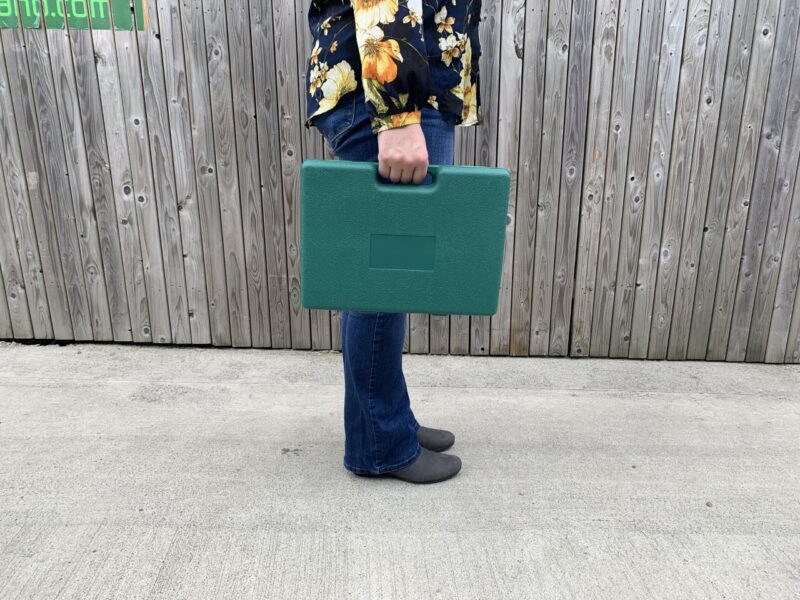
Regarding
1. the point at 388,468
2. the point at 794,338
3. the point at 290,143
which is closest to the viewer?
the point at 388,468

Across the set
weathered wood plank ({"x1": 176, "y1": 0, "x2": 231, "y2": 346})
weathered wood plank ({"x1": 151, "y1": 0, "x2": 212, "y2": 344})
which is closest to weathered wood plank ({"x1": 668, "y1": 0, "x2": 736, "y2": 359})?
weathered wood plank ({"x1": 176, "y1": 0, "x2": 231, "y2": 346})

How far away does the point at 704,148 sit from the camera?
2.47m

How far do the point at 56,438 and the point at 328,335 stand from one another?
46.9 inches

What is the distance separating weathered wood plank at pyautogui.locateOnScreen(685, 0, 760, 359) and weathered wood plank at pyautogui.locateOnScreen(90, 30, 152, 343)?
2.57 metres

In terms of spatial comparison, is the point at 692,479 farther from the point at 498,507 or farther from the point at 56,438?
the point at 56,438

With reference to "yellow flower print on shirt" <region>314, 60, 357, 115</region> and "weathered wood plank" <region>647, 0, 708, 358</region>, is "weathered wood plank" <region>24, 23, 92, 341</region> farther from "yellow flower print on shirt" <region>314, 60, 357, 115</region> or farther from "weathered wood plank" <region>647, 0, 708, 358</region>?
"weathered wood plank" <region>647, 0, 708, 358</region>

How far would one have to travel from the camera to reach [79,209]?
8.50 ft

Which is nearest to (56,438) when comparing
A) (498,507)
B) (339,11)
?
(498,507)

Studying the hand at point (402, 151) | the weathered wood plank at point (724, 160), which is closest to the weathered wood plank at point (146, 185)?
the hand at point (402, 151)

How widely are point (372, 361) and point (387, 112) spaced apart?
0.68 meters

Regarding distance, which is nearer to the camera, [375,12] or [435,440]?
[375,12]

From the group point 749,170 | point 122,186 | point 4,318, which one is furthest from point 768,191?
point 4,318

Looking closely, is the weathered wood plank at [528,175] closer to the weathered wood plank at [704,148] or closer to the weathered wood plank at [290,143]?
the weathered wood plank at [704,148]

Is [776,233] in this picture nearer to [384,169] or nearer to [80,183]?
[384,169]
